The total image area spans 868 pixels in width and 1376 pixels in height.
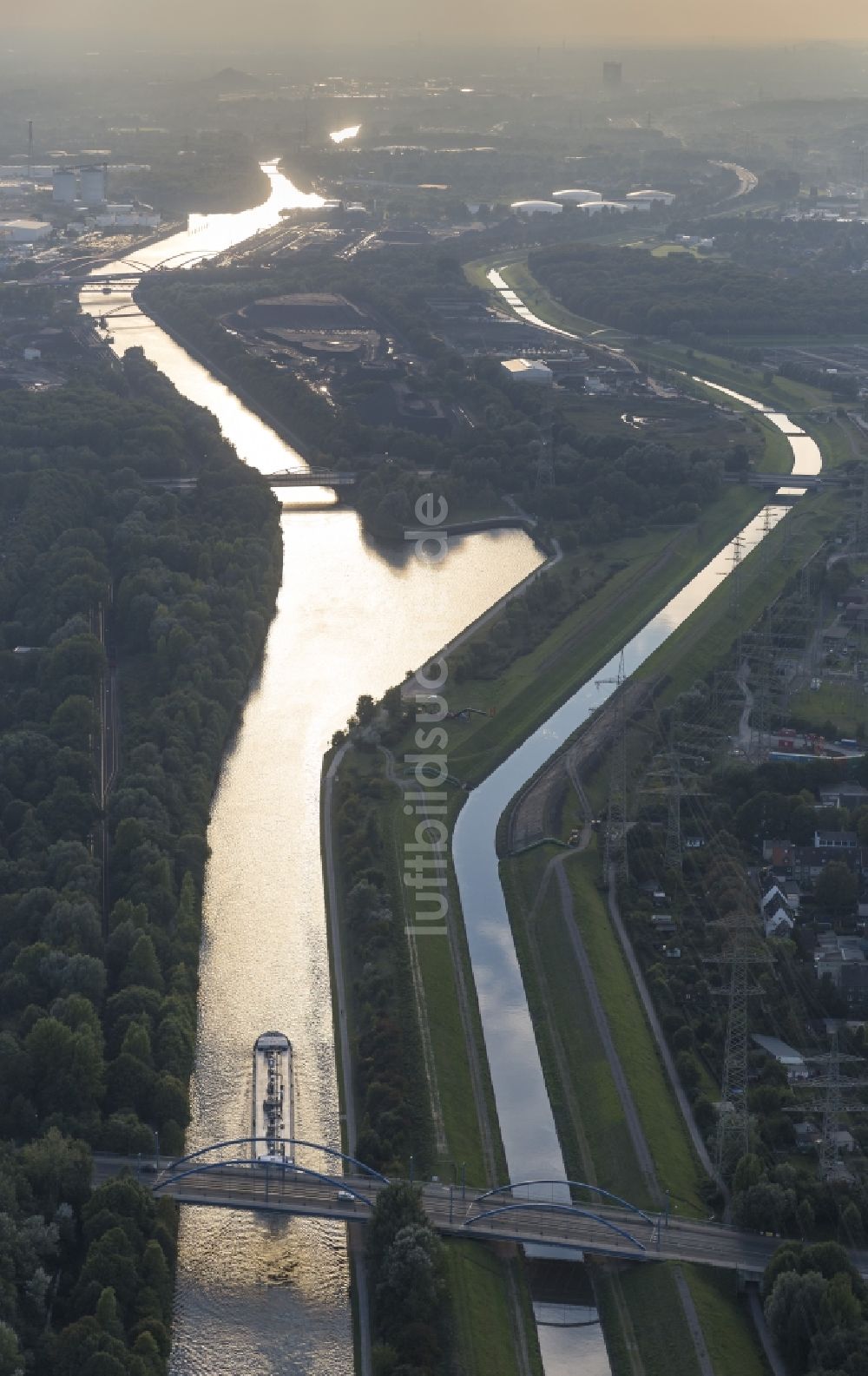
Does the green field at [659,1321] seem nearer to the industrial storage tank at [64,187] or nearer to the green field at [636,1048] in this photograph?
the green field at [636,1048]

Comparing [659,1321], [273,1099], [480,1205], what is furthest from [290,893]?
[659,1321]

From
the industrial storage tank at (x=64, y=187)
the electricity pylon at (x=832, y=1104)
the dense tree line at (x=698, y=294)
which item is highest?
the industrial storage tank at (x=64, y=187)

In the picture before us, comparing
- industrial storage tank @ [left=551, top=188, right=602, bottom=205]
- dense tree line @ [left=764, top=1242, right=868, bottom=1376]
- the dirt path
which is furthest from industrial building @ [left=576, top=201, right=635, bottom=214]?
dense tree line @ [left=764, top=1242, right=868, bottom=1376]

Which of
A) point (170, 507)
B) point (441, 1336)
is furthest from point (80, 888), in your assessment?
point (170, 507)

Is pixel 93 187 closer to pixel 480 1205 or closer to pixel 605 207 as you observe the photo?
pixel 605 207

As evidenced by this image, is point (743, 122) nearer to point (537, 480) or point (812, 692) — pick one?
point (537, 480)

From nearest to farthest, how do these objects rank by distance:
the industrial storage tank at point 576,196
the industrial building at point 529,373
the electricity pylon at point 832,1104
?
1. the electricity pylon at point 832,1104
2. the industrial building at point 529,373
3. the industrial storage tank at point 576,196

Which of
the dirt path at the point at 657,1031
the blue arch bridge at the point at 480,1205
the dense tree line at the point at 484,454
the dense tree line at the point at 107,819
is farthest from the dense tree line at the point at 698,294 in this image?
the blue arch bridge at the point at 480,1205

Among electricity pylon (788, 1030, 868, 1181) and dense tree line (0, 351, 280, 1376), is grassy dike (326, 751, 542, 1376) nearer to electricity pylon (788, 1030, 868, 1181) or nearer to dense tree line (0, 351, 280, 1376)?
dense tree line (0, 351, 280, 1376)
